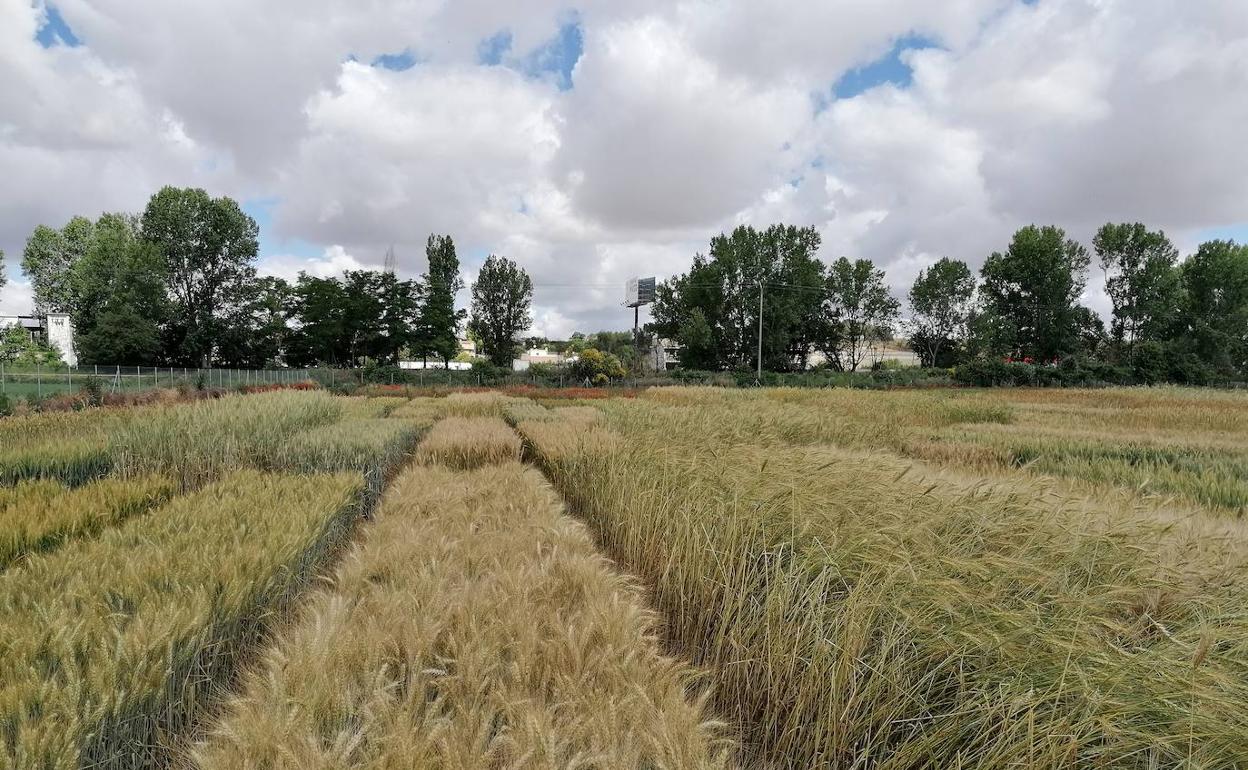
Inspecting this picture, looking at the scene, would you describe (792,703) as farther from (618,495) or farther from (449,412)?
(449,412)

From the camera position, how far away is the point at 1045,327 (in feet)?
152

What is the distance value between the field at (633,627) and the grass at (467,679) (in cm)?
1

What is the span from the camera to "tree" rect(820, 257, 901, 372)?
2069 inches

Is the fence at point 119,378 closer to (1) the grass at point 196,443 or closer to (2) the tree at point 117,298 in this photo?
(2) the tree at point 117,298

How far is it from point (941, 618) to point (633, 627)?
4.00 ft

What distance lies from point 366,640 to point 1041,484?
437cm

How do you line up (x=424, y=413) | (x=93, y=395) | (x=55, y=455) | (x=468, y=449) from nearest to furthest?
1. (x=55, y=455)
2. (x=468, y=449)
3. (x=424, y=413)
4. (x=93, y=395)

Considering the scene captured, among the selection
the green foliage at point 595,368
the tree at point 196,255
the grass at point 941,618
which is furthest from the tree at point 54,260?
the grass at point 941,618

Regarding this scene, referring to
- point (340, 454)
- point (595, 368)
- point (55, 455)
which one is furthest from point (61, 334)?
point (340, 454)

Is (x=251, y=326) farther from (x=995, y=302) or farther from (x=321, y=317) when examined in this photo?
(x=995, y=302)

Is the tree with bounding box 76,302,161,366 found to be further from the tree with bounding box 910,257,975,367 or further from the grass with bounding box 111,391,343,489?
the tree with bounding box 910,257,975,367

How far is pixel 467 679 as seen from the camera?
177cm

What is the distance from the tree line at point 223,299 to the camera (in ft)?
129

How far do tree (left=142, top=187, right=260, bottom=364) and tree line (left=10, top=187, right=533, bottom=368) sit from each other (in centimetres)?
8
